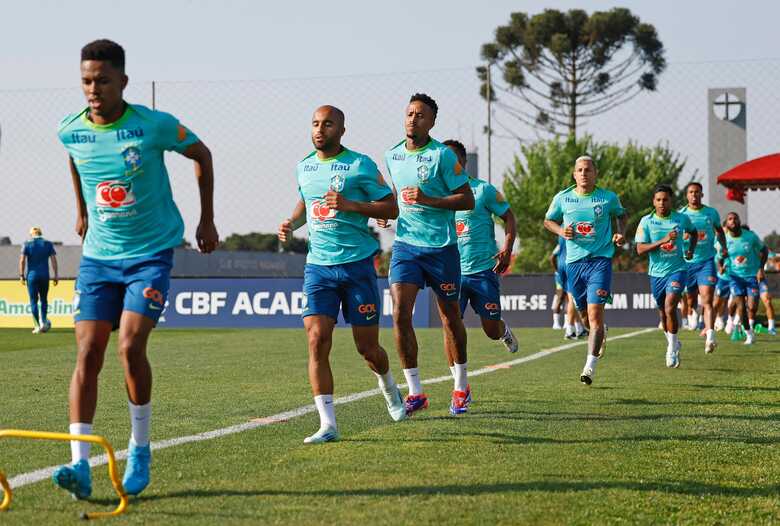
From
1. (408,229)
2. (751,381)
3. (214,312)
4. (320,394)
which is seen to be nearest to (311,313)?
(320,394)

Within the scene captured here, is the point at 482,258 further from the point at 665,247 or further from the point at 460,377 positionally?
the point at 665,247

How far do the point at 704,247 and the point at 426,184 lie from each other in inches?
329

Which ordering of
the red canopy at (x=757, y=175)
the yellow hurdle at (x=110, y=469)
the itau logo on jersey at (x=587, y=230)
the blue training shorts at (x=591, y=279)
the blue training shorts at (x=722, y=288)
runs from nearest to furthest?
the yellow hurdle at (x=110, y=469), the blue training shorts at (x=591, y=279), the itau logo on jersey at (x=587, y=230), the blue training shorts at (x=722, y=288), the red canopy at (x=757, y=175)

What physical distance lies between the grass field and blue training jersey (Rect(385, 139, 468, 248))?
A: 1.28m

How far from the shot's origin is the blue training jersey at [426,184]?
27.7 feet

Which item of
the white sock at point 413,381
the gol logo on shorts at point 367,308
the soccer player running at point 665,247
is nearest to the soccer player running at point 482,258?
the white sock at point 413,381

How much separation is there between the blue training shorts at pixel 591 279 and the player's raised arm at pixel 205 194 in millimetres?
5925

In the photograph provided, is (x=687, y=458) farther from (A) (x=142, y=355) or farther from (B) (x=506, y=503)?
(A) (x=142, y=355)

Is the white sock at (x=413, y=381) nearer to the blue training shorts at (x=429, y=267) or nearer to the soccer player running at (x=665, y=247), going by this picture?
the blue training shorts at (x=429, y=267)

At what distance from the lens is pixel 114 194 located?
545 centimetres

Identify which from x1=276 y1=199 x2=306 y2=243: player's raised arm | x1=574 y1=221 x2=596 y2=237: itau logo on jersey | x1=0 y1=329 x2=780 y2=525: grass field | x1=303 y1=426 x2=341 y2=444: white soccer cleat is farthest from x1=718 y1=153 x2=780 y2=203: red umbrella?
x1=303 y1=426 x2=341 y2=444: white soccer cleat

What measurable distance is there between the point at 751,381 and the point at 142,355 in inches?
300

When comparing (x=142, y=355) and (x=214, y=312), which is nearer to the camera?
(x=142, y=355)

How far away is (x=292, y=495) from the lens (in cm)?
513
